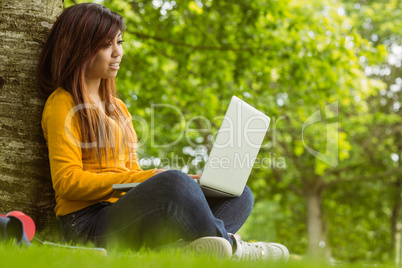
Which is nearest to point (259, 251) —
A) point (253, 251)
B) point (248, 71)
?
point (253, 251)

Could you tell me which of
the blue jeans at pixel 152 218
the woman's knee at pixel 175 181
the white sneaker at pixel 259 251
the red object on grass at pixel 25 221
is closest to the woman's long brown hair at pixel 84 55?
the blue jeans at pixel 152 218

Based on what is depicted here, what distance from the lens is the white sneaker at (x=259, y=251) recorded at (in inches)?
113

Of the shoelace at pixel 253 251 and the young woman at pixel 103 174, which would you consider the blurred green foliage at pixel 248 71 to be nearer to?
the young woman at pixel 103 174

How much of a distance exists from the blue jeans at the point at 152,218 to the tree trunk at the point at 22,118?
450 millimetres

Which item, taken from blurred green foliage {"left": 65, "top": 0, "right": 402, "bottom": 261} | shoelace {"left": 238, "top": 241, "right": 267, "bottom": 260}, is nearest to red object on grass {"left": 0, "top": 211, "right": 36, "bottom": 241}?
shoelace {"left": 238, "top": 241, "right": 267, "bottom": 260}

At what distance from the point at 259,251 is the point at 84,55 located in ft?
5.33

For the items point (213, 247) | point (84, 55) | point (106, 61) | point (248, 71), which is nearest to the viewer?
point (213, 247)

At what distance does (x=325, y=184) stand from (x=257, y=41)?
888cm

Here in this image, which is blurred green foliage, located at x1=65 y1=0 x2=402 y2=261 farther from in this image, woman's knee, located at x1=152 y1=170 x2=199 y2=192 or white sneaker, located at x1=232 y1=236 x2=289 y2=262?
woman's knee, located at x1=152 y1=170 x2=199 y2=192

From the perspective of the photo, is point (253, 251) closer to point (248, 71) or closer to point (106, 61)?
point (106, 61)

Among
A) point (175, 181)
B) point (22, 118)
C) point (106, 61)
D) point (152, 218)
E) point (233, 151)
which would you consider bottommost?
point (152, 218)

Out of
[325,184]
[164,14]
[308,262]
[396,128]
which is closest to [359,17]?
[396,128]

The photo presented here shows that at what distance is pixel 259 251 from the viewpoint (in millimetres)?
3008

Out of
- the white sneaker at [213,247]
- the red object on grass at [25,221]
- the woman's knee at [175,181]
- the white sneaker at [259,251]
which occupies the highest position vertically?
the woman's knee at [175,181]
